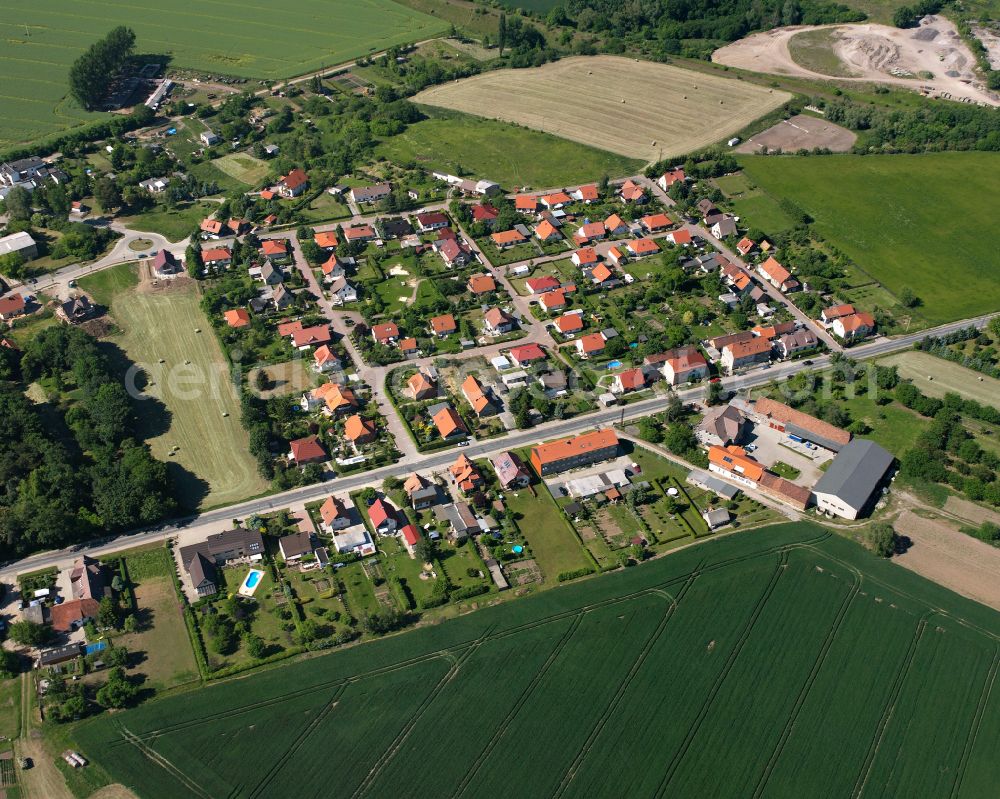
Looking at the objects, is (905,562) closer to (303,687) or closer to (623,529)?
(623,529)

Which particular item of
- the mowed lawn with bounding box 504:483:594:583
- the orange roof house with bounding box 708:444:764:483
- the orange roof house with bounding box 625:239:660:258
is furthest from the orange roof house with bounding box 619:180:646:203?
the mowed lawn with bounding box 504:483:594:583

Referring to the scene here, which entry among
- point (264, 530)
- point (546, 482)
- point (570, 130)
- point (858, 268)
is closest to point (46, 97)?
point (570, 130)

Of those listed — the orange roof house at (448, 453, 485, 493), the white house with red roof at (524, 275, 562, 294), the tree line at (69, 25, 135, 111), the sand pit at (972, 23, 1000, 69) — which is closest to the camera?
the orange roof house at (448, 453, 485, 493)

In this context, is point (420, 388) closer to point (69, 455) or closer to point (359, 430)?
point (359, 430)

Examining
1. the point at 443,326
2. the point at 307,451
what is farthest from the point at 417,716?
the point at 443,326

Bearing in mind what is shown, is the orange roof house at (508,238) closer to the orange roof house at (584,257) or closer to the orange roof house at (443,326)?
the orange roof house at (584,257)

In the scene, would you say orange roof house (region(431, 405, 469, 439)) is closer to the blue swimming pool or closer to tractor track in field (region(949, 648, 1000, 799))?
the blue swimming pool
